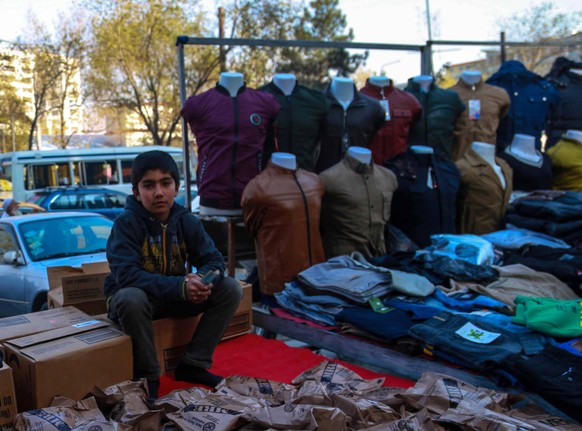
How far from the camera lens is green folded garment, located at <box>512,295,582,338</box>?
9.75 feet

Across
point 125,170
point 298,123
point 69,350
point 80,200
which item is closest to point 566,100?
point 298,123

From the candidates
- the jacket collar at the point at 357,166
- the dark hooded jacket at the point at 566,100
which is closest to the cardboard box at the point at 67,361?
the jacket collar at the point at 357,166

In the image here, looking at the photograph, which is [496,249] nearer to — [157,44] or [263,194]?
[263,194]

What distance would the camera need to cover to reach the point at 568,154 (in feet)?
19.6

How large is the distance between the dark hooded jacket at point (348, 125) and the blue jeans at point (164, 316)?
225 centimetres

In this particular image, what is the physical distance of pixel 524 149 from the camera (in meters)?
5.78

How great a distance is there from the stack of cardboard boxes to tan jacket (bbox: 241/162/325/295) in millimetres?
1032

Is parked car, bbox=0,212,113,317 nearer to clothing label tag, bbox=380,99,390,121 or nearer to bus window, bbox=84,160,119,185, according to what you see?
clothing label tag, bbox=380,99,390,121

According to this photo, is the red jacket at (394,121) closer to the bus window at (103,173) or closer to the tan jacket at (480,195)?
the tan jacket at (480,195)

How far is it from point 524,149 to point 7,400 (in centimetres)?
507

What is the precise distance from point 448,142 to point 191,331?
3468 millimetres

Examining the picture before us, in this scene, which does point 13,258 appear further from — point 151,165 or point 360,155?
point 360,155

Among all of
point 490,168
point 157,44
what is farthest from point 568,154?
point 157,44

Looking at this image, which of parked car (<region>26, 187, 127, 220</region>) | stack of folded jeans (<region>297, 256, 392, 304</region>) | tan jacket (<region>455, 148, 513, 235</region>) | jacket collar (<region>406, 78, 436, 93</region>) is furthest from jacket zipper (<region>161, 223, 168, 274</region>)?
parked car (<region>26, 187, 127, 220</region>)
